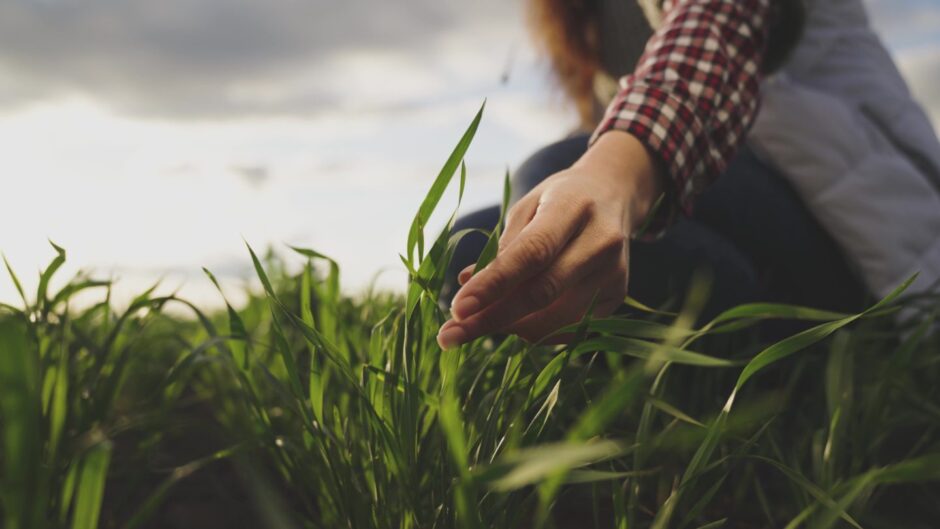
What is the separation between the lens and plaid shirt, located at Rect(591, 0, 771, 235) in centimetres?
105

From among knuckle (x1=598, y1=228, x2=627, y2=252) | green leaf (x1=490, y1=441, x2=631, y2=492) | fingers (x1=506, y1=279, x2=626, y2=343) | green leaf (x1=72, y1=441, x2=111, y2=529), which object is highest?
green leaf (x1=72, y1=441, x2=111, y2=529)

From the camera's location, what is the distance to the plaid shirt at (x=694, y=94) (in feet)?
3.44

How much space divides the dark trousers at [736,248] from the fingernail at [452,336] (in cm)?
75

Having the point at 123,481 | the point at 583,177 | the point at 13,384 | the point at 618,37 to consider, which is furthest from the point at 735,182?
the point at 13,384

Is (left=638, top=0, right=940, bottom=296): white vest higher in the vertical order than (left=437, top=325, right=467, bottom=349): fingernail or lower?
lower

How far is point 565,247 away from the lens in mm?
714

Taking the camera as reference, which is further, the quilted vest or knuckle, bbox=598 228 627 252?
the quilted vest

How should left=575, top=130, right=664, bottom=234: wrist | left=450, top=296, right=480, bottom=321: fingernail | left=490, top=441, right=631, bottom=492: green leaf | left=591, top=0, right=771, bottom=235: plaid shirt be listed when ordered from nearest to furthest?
1. left=490, top=441, right=631, bottom=492: green leaf
2. left=450, top=296, right=480, bottom=321: fingernail
3. left=575, top=130, right=664, bottom=234: wrist
4. left=591, top=0, right=771, bottom=235: plaid shirt

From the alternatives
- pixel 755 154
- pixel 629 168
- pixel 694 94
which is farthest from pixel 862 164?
pixel 629 168

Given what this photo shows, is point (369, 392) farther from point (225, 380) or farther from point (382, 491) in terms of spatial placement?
point (225, 380)

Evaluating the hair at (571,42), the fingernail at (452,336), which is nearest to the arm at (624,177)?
the fingernail at (452,336)

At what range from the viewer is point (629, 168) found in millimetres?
956

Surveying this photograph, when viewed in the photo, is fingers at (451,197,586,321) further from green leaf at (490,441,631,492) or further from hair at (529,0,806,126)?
hair at (529,0,806,126)

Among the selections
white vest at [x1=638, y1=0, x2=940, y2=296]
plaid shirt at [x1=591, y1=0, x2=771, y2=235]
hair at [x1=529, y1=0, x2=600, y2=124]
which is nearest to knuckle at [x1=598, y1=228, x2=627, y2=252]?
plaid shirt at [x1=591, y1=0, x2=771, y2=235]
